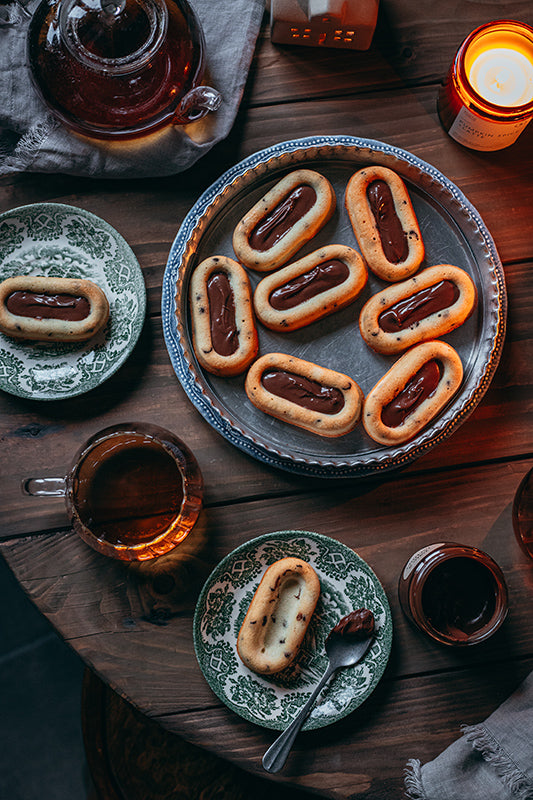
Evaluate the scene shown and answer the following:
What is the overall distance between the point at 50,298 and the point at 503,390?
863 millimetres

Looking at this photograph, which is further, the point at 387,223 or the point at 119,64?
the point at 387,223

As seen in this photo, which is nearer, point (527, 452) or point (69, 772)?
point (527, 452)

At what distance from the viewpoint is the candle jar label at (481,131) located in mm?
1188

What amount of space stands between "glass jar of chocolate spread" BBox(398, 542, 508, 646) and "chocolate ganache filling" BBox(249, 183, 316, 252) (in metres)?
0.64

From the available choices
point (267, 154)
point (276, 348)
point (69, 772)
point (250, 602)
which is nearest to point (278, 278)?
point (276, 348)

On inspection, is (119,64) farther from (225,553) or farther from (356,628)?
(356,628)

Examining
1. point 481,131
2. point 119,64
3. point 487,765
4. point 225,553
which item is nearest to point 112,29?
point 119,64

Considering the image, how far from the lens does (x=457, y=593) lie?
115 cm

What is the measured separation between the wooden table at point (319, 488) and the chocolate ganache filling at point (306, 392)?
0.45 feet

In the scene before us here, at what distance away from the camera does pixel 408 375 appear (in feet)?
3.91

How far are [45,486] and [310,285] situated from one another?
59cm

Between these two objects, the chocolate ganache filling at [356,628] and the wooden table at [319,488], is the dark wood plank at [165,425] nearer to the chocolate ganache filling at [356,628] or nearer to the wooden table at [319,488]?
the wooden table at [319,488]

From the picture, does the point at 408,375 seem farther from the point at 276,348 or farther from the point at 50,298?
the point at 50,298

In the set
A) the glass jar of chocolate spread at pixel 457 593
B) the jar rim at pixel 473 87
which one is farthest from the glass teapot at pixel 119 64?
the glass jar of chocolate spread at pixel 457 593
